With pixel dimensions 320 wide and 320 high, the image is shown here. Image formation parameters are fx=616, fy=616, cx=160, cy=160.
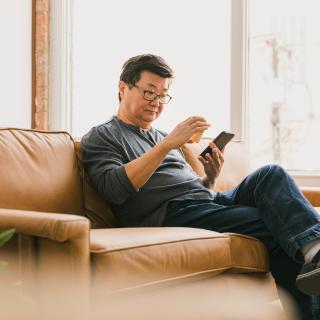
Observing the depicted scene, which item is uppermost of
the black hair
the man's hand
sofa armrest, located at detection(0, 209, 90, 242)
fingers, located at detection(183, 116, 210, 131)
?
the black hair

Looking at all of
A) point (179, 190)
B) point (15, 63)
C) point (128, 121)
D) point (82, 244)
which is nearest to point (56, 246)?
point (82, 244)

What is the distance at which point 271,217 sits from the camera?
83.6 inches

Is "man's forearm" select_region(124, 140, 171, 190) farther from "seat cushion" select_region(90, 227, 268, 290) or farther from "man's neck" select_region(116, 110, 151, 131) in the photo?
"man's neck" select_region(116, 110, 151, 131)

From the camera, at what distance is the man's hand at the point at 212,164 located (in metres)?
2.55

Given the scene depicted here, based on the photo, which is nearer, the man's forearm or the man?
the man

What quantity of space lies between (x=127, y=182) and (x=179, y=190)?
0.30 m

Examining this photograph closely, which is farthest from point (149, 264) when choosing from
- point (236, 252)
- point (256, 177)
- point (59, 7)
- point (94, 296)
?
point (59, 7)

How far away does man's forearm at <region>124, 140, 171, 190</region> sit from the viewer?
219 centimetres

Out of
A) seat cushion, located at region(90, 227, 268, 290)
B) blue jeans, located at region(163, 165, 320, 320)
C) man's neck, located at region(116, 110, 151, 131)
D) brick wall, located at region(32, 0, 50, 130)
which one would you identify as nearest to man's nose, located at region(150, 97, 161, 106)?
man's neck, located at region(116, 110, 151, 131)

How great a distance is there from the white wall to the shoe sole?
7.77ft

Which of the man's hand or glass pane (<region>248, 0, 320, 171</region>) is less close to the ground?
glass pane (<region>248, 0, 320, 171</region>)

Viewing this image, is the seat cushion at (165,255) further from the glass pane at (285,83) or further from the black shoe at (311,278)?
the glass pane at (285,83)

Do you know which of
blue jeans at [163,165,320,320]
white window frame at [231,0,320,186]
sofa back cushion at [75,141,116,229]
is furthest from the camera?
white window frame at [231,0,320,186]

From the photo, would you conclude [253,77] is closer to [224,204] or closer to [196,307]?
[224,204]
